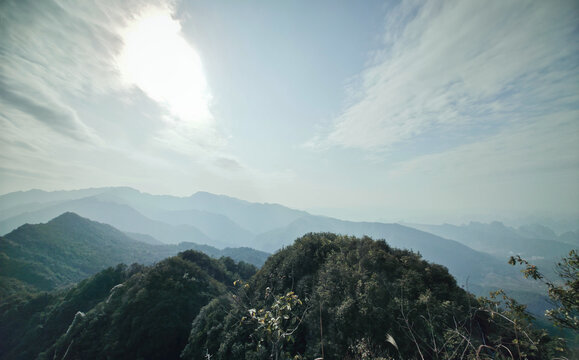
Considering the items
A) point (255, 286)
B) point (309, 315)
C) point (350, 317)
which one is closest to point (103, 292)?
point (255, 286)

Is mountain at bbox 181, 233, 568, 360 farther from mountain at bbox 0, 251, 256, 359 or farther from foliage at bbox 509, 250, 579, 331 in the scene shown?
mountain at bbox 0, 251, 256, 359

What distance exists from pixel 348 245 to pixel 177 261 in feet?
127

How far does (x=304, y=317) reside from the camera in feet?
62.0

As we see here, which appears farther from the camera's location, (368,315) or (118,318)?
(118,318)

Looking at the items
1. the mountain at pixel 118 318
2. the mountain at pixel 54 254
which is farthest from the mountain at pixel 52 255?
the mountain at pixel 118 318

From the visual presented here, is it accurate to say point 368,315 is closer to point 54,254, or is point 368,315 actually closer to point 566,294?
point 566,294

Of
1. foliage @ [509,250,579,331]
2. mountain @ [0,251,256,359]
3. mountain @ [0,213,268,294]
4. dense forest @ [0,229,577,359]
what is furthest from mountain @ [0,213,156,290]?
foliage @ [509,250,579,331]

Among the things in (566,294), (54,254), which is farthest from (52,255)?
(566,294)

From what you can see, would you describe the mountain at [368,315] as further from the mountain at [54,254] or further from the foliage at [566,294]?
the mountain at [54,254]

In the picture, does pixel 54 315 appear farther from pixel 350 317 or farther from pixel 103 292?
pixel 350 317

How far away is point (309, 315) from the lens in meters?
19.9

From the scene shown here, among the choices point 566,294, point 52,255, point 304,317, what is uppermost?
point 566,294

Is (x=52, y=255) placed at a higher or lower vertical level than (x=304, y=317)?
lower

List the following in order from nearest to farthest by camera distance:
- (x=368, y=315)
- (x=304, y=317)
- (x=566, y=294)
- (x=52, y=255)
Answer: (x=566, y=294) → (x=368, y=315) → (x=304, y=317) → (x=52, y=255)
